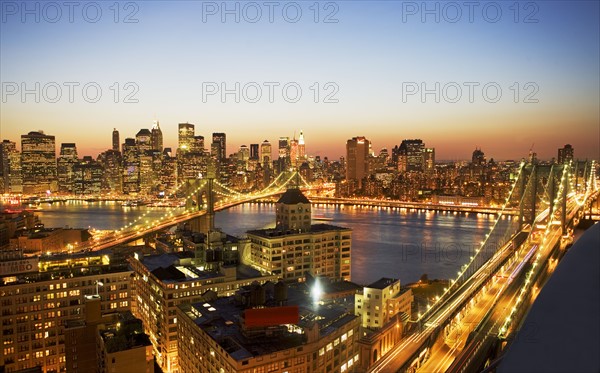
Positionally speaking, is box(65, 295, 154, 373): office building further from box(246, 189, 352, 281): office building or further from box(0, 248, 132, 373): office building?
box(246, 189, 352, 281): office building

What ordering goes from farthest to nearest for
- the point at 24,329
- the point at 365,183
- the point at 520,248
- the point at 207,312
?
the point at 365,183, the point at 520,248, the point at 24,329, the point at 207,312

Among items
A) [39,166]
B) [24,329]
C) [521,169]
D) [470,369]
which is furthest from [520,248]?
[39,166]

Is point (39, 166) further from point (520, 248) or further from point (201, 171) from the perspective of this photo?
point (520, 248)

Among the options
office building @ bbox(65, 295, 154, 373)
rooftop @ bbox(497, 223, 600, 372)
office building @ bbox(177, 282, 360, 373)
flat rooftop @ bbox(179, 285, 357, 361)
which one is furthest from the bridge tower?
rooftop @ bbox(497, 223, 600, 372)

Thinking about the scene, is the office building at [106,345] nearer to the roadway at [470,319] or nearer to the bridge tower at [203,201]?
the roadway at [470,319]

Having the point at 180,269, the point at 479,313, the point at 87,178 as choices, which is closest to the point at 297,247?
the point at 180,269

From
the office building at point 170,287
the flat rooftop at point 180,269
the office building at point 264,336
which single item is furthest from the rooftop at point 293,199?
the office building at point 264,336

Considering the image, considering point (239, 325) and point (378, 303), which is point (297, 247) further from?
point (239, 325)
